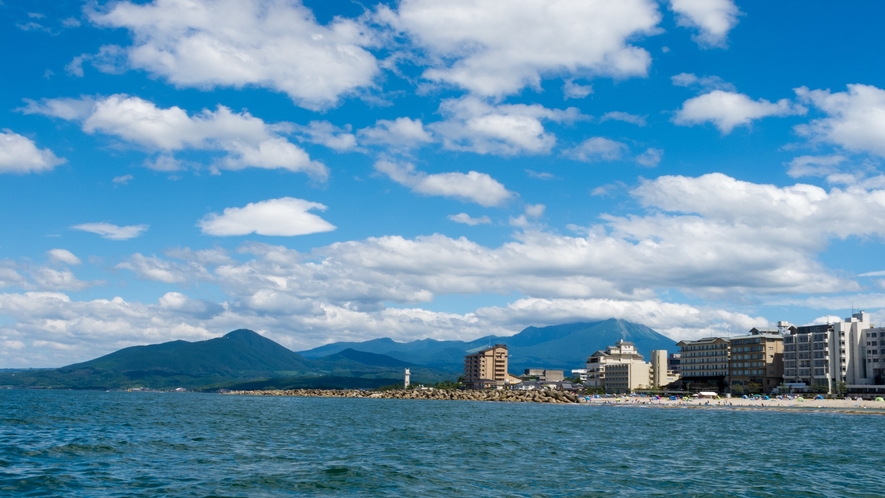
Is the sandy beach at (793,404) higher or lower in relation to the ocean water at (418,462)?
lower

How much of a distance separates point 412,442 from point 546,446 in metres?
11.4

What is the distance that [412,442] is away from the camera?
208 ft

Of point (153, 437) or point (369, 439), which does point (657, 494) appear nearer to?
point (369, 439)

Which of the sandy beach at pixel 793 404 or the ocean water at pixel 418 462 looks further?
the sandy beach at pixel 793 404

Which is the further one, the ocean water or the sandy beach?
the sandy beach

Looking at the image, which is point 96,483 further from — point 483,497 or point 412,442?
point 412,442

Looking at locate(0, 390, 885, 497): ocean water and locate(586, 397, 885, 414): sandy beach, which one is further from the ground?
locate(0, 390, 885, 497): ocean water

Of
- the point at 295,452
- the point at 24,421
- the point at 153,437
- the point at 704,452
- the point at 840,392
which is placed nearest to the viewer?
the point at 295,452

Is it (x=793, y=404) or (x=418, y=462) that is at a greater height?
(x=418, y=462)

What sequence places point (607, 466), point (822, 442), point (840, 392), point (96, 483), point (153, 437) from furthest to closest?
point (840, 392) < point (822, 442) < point (153, 437) < point (607, 466) < point (96, 483)

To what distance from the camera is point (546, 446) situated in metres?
60.6

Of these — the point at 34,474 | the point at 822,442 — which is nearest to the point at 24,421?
the point at 34,474

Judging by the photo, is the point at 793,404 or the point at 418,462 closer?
the point at 418,462

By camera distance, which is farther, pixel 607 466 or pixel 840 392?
pixel 840 392
